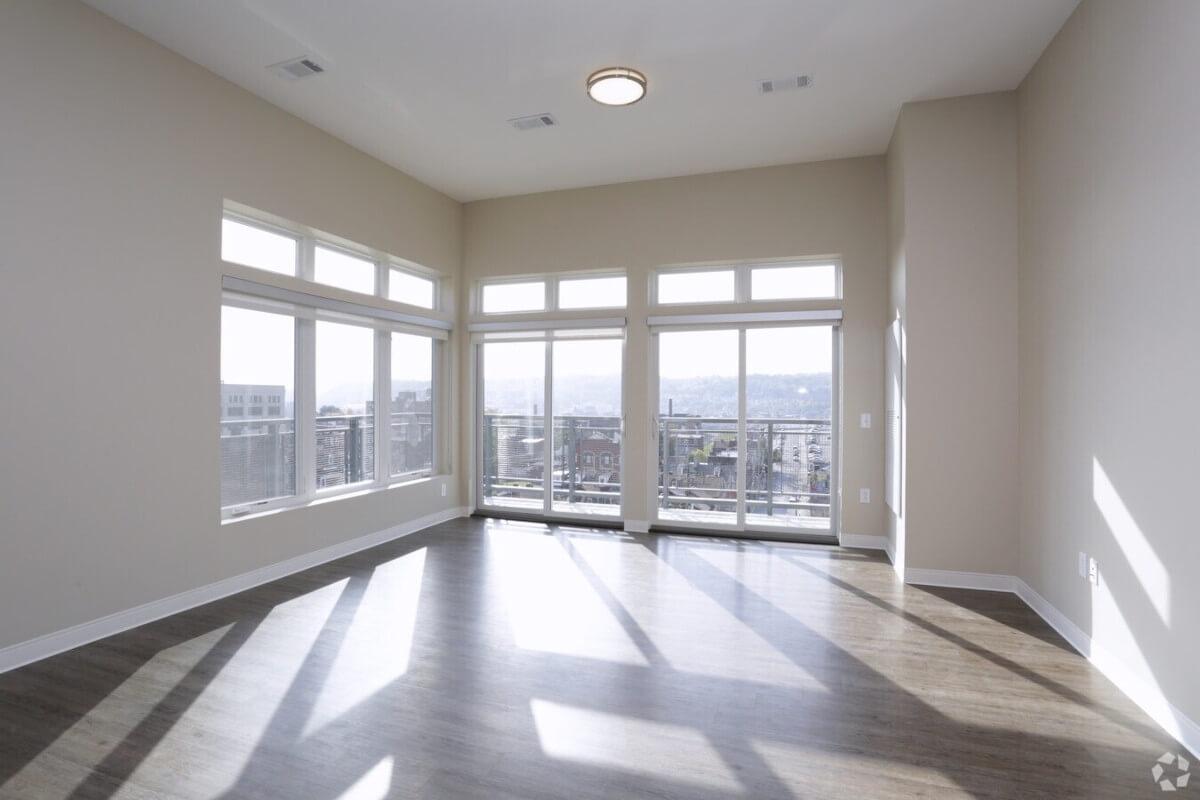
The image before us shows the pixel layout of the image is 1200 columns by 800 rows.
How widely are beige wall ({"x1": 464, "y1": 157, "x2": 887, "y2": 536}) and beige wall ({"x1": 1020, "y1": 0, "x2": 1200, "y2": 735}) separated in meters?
1.35

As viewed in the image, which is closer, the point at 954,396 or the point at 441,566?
the point at 954,396

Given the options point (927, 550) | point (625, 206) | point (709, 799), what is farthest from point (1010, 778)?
point (625, 206)

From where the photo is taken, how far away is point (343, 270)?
4.78 m

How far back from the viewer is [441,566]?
431 cm

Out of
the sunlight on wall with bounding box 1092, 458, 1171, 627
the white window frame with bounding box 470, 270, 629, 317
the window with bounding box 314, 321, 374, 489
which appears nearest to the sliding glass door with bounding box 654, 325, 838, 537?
the white window frame with bounding box 470, 270, 629, 317

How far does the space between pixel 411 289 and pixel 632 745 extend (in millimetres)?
4499

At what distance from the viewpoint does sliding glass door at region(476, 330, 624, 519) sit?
5.73m

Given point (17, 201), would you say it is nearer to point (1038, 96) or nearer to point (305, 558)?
point (305, 558)

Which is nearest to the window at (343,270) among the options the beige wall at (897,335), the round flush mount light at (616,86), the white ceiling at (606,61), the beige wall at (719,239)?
the white ceiling at (606,61)

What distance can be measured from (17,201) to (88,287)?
1.44 ft

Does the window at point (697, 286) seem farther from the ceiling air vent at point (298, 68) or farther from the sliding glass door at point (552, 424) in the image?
the ceiling air vent at point (298, 68)

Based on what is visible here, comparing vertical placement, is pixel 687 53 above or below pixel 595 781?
above

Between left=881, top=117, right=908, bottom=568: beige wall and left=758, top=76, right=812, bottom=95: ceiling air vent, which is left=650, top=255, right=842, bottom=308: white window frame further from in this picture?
left=758, top=76, right=812, bottom=95: ceiling air vent

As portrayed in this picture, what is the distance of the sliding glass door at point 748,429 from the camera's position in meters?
5.19
